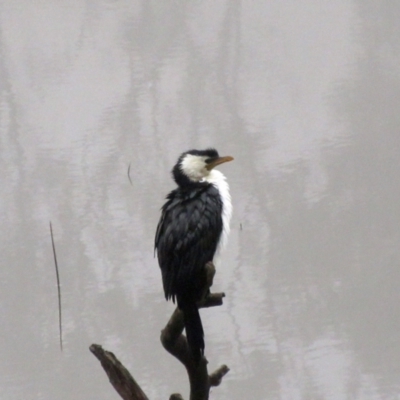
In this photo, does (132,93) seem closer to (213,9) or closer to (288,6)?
(213,9)

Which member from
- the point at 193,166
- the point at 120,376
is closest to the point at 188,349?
the point at 120,376

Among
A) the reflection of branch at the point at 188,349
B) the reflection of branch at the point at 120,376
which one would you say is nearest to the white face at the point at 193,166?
the reflection of branch at the point at 188,349

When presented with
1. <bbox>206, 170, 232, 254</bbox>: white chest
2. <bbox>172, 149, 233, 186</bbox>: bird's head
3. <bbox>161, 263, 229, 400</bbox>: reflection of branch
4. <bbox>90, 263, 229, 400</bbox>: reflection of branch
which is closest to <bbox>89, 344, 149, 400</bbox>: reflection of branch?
<bbox>90, 263, 229, 400</bbox>: reflection of branch

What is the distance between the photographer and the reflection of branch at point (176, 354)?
211 centimetres

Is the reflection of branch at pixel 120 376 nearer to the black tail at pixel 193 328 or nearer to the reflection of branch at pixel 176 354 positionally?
the reflection of branch at pixel 176 354

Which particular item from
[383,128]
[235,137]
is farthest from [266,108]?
[383,128]

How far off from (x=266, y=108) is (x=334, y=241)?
631 millimetres

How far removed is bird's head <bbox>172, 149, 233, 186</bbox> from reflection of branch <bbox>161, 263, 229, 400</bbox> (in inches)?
14.9

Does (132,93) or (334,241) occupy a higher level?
(132,93)

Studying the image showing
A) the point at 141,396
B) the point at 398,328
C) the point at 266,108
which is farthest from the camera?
the point at 266,108

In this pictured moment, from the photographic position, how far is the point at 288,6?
13.8ft

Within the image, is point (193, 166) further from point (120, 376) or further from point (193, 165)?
point (120, 376)

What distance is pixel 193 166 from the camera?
8.09 ft

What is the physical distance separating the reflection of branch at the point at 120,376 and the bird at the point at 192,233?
0.15m
